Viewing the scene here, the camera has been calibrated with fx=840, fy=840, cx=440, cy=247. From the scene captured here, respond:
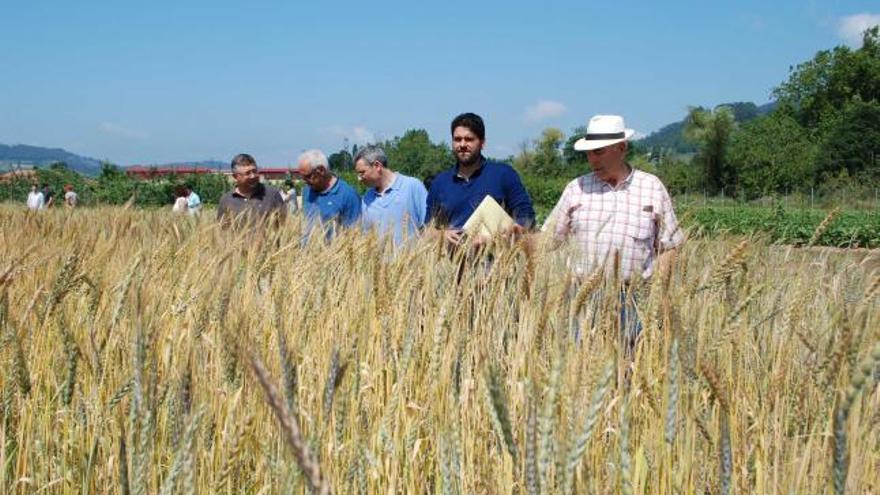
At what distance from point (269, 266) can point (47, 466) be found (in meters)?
1.14

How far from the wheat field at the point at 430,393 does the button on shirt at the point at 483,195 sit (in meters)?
1.70

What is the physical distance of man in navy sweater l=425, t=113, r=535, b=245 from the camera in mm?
3959

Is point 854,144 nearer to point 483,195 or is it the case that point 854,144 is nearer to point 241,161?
point 241,161

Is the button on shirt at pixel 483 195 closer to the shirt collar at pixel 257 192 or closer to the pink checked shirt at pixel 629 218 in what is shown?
the pink checked shirt at pixel 629 218

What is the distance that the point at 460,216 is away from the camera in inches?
157

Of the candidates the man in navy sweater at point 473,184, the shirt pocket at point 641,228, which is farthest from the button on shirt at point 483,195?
the shirt pocket at point 641,228

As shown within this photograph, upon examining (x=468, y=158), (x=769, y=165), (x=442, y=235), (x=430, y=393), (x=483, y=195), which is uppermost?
(x=468, y=158)

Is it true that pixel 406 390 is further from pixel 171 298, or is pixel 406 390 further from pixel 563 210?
pixel 563 210

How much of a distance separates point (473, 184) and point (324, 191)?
1.38 metres

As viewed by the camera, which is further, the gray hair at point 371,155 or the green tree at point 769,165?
the green tree at point 769,165

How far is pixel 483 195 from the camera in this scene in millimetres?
3965

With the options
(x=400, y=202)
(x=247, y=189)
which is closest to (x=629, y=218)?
(x=400, y=202)

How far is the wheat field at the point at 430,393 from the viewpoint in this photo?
37.9 inches

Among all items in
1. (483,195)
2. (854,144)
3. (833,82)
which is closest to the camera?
(483,195)
